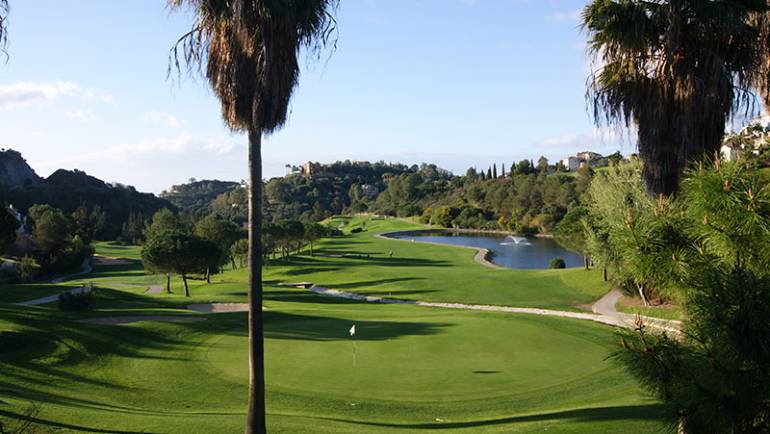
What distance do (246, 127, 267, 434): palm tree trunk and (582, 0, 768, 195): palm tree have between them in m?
6.40

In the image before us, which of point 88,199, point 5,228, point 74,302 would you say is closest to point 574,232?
point 74,302

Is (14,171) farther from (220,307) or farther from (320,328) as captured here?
(320,328)

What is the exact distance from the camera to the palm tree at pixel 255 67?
10125 millimetres

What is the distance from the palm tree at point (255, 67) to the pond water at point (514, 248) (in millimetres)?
57871

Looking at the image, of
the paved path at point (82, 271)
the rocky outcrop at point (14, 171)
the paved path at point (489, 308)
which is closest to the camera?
the paved path at point (489, 308)

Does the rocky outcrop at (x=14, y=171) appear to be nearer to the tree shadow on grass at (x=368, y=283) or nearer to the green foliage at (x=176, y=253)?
the green foliage at (x=176, y=253)

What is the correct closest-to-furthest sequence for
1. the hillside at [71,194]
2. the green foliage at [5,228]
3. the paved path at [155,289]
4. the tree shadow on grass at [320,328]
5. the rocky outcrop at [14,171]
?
the tree shadow on grass at [320,328] → the green foliage at [5,228] → the paved path at [155,289] → the hillside at [71,194] → the rocky outcrop at [14,171]

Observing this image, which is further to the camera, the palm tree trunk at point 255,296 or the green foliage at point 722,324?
the palm tree trunk at point 255,296

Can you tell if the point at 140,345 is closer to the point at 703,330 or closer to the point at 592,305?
the point at 703,330

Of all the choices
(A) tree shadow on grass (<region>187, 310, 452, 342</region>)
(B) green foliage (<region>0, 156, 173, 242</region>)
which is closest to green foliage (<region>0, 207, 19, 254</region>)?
(A) tree shadow on grass (<region>187, 310, 452, 342</region>)

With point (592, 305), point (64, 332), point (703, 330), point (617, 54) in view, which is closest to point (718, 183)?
point (703, 330)

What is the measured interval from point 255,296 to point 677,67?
8.23 metres

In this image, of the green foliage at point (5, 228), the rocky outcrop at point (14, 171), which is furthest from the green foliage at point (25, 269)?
the rocky outcrop at point (14, 171)

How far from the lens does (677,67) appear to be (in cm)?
893
